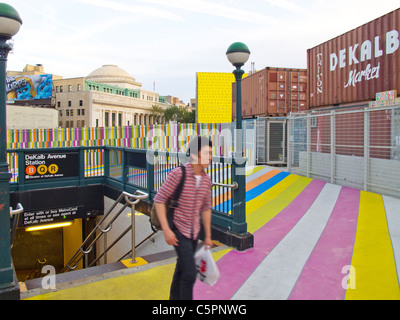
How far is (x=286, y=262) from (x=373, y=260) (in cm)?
126

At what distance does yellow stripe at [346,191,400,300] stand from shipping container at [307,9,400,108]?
15.8ft

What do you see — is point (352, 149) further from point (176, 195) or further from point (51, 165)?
point (51, 165)

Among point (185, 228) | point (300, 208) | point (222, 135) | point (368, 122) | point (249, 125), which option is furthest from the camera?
point (249, 125)

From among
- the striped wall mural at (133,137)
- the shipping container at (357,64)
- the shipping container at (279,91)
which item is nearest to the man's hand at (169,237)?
the shipping container at (357,64)

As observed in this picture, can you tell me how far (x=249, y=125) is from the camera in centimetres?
1591

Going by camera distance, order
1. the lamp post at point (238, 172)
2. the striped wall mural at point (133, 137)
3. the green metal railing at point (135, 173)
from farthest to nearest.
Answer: the striped wall mural at point (133, 137)
the green metal railing at point (135, 173)
the lamp post at point (238, 172)

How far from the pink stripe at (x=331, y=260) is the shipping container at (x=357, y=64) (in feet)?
16.0

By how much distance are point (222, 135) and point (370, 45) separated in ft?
21.9

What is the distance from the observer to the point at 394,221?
6316 mm

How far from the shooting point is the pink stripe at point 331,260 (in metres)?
3.78

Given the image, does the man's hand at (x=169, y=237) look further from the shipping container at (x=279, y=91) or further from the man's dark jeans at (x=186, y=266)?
the shipping container at (x=279, y=91)

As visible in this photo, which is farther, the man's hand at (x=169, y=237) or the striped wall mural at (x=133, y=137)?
the striped wall mural at (x=133, y=137)
